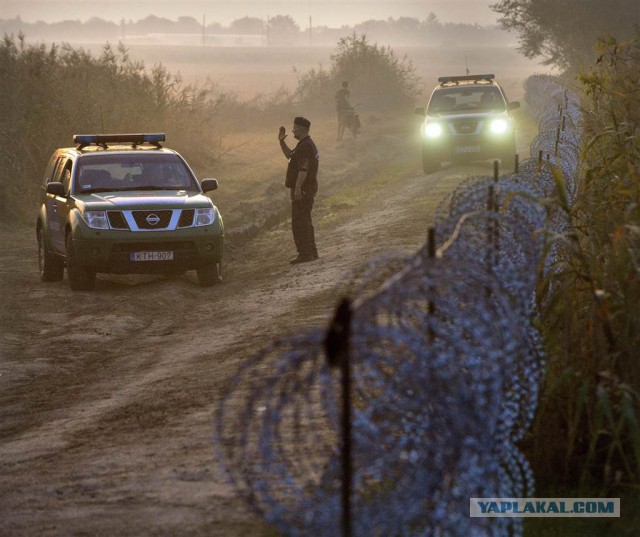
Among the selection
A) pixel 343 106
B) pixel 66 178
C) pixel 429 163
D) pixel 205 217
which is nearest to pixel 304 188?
pixel 205 217

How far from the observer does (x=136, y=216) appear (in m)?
14.1

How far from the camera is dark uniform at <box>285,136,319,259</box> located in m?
15.4

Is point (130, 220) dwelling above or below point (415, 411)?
below

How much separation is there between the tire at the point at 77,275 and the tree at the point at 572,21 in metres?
34.0

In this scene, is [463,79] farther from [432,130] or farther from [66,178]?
[66,178]

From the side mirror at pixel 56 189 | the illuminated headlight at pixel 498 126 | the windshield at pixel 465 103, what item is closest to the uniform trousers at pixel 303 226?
the side mirror at pixel 56 189

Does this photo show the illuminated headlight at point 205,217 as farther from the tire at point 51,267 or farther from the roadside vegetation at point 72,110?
the roadside vegetation at point 72,110

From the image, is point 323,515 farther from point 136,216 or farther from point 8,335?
point 136,216

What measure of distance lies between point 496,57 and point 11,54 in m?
167

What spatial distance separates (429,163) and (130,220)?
13.3m

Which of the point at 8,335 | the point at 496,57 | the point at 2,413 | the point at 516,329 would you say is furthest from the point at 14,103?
the point at 496,57

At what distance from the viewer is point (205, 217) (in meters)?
14.4

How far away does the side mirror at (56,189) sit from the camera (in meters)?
14.6

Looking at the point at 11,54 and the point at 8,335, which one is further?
the point at 11,54
